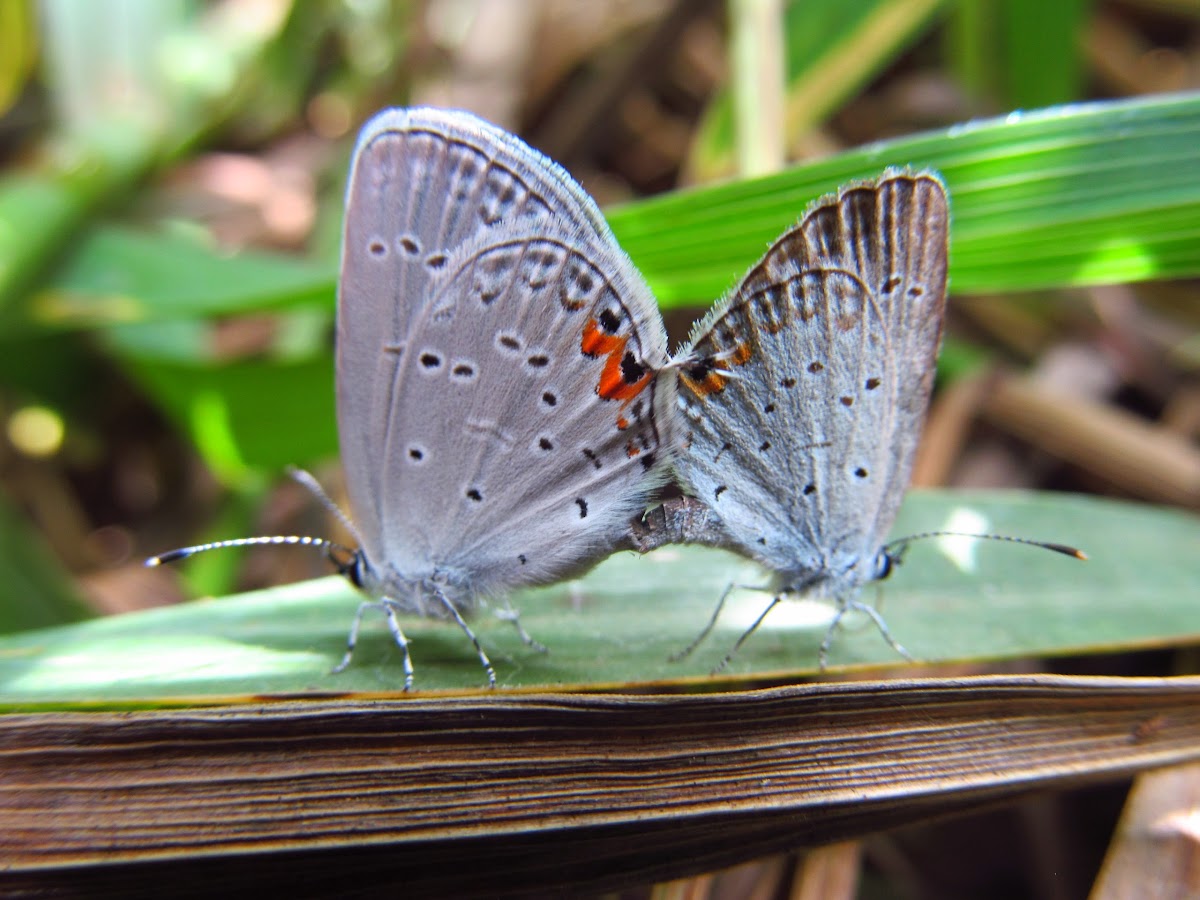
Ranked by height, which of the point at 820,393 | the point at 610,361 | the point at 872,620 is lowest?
the point at 872,620

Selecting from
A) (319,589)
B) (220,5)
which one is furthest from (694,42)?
(319,589)

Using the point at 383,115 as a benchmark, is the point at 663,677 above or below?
below

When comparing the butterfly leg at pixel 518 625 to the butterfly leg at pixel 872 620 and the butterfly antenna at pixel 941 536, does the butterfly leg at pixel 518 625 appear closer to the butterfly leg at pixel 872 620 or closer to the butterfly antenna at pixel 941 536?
the butterfly leg at pixel 872 620

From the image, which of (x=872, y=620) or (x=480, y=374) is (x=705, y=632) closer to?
(x=872, y=620)

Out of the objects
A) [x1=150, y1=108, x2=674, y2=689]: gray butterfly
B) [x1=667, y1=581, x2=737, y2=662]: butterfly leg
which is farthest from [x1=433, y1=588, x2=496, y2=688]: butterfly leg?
[x1=667, y1=581, x2=737, y2=662]: butterfly leg

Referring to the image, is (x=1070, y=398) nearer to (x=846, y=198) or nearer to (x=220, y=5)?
(x=846, y=198)

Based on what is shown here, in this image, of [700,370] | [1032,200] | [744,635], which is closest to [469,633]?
[744,635]

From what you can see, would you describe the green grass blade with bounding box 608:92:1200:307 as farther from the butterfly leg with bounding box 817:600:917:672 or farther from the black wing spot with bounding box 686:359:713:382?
the butterfly leg with bounding box 817:600:917:672
